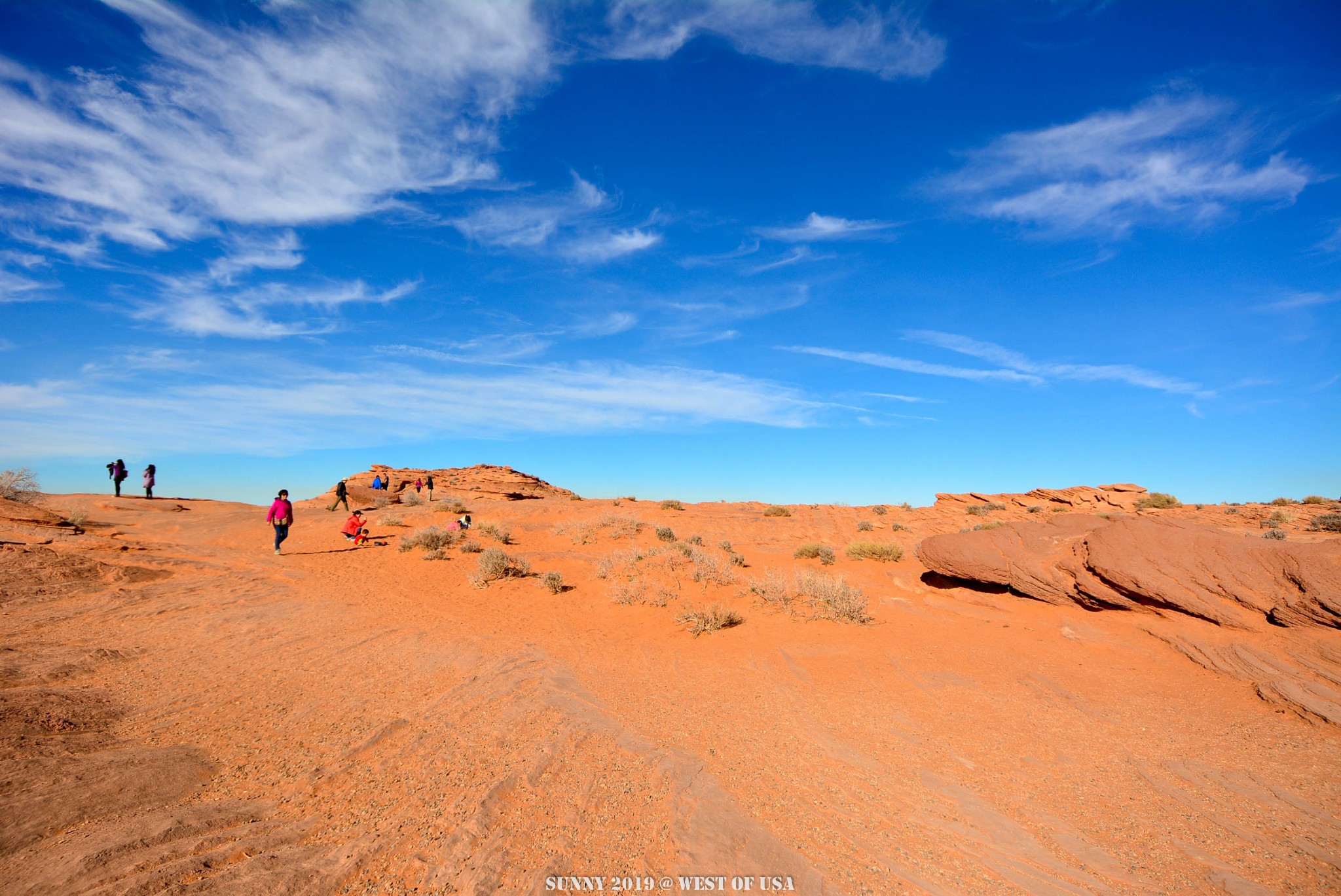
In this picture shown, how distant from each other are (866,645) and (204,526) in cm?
2276

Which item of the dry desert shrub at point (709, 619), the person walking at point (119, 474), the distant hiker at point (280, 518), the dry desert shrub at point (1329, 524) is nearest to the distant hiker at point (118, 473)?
the person walking at point (119, 474)

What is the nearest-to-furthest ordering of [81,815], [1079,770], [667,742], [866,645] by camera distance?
[81,815], [1079,770], [667,742], [866,645]

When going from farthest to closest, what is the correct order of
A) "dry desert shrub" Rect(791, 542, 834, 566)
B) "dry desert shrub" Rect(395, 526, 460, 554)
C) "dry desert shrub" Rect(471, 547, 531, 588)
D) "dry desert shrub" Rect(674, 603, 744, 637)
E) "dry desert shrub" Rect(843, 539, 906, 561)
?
"dry desert shrub" Rect(395, 526, 460, 554) → "dry desert shrub" Rect(791, 542, 834, 566) → "dry desert shrub" Rect(843, 539, 906, 561) → "dry desert shrub" Rect(471, 547, 531, 588) → "dry desert shrub" Rect(674, 603, 744, 637)

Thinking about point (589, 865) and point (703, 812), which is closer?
point (589, 865)

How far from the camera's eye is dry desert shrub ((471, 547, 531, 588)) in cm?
1368

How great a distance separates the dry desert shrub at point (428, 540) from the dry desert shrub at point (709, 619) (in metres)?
8.93

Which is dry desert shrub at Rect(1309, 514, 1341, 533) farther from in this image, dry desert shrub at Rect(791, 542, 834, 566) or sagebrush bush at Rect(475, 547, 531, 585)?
sagebrush bush at Rect(475, 547, 531, 585)

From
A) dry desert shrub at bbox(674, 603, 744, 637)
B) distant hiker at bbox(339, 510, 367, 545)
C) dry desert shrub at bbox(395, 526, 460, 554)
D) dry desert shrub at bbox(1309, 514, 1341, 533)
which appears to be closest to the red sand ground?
dry desert shrub at bbox(674, 603, 744, 637)

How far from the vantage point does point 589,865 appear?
356cm

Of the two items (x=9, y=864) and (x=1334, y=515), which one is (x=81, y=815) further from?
(x=1334, y=515)

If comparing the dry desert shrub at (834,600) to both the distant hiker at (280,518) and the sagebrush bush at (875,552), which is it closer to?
the sagebrush bush at (875,552)

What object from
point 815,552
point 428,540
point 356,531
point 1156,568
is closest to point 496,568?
point 428,540

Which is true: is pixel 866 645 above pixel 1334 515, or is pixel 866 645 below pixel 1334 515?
below

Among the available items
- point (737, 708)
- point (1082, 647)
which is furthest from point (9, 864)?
point (1082, 647)
